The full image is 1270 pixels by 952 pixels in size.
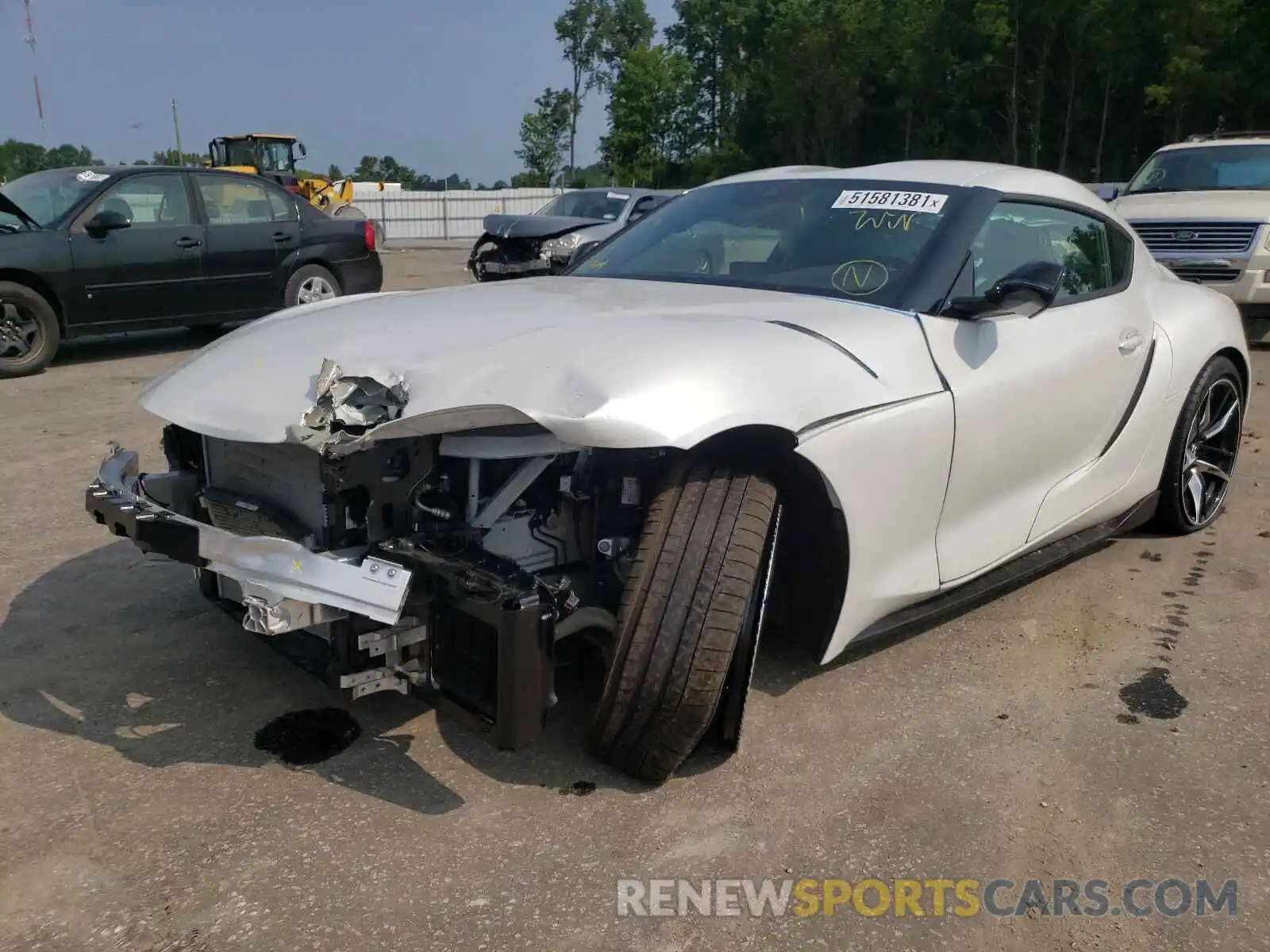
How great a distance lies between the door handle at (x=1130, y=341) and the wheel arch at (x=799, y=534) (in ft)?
5.34

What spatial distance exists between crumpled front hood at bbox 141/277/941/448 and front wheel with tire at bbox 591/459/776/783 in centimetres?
22

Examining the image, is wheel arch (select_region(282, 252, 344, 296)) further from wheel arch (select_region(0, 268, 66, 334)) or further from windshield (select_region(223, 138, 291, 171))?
windshield (select_region(223, 138, 291, 171))

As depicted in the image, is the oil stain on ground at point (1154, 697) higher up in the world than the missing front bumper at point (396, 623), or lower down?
lower down

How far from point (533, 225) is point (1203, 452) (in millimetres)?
8606

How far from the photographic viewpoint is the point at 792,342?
2.66 m

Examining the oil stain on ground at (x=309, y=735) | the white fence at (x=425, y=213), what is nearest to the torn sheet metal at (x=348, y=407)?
the oil stain on ground at (x=309, y=735)

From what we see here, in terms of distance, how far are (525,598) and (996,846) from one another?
4.01 feet

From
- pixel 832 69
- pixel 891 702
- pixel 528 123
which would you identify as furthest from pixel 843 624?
pixel 528 123

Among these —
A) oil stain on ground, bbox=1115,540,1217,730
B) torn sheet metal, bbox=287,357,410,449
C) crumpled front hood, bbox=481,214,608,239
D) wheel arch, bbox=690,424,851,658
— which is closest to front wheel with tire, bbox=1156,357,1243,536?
oil stain on ground, bbox=1115,540,1217,730

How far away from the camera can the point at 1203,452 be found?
4.45 meters

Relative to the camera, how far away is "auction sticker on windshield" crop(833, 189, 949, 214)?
3.33 metres

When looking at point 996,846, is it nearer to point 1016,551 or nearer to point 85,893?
point 1016,551

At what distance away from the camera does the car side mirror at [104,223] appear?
8.10 metres

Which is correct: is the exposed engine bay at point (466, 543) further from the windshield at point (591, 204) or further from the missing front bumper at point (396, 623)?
the windshield at point (591, 204)
